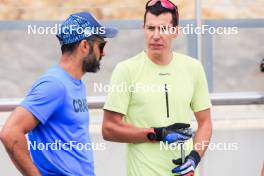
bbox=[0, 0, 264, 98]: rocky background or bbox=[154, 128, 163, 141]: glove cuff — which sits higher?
bbox=[0, 0, 264, 98]: rocky background

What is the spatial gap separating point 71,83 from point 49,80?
174 millimetres

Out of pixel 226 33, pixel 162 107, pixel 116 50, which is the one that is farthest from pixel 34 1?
pixel 162 107

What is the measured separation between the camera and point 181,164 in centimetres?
438

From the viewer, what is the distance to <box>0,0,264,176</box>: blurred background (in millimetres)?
5949

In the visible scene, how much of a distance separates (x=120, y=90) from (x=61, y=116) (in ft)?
1.97

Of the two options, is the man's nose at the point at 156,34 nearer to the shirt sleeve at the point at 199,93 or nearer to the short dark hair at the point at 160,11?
the short dark hair at the point at 160,11

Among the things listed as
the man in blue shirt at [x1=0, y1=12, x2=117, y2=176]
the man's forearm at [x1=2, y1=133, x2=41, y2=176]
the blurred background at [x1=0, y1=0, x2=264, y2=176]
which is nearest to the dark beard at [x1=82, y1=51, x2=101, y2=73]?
the man in blue shirt at [x1=0, y1=12, x2=117, y2=176]

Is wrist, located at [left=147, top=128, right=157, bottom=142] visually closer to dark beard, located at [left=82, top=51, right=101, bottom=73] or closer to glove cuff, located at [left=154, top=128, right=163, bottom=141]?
glove cuff, located at [left=154, top=128, right=163, bottom=141]

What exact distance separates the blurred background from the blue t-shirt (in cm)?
189

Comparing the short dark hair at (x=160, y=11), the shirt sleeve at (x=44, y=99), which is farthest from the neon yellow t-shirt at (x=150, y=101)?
the shirt sleeve at (x=44, y=99)

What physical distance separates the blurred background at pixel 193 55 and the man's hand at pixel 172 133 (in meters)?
1.59

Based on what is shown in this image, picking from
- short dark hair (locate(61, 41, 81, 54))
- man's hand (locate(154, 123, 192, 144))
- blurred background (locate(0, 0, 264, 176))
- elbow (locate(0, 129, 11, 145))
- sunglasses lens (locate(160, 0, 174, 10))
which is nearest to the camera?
elbow (locate(0, 129, 11, 145))

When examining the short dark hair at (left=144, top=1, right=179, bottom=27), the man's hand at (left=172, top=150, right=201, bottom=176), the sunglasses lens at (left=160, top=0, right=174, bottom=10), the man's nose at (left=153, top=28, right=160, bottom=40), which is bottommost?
the man's hand at (left=172, top=150, right=201, bottom=176)

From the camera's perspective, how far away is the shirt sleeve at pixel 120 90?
14.4 feet
